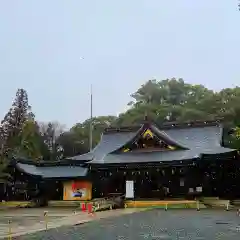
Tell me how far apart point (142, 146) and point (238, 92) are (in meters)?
29.8

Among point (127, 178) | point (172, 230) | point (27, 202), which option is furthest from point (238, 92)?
point (172, 230)

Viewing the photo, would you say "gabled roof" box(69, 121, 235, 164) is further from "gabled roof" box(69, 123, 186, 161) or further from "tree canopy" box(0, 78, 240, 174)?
"tree canopy" box(0, 78, 240, 174)

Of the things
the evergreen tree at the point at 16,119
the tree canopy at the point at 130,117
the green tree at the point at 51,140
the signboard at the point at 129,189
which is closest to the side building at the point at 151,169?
the signboard at the point at 129,189

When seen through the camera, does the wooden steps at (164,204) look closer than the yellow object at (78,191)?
Yes

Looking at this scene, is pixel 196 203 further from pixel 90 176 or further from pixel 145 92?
pixel 145 92

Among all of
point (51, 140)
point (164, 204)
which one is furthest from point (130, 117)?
point (164, 204)

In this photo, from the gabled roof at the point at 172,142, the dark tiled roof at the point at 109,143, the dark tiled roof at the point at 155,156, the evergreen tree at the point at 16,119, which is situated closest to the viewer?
the dark tiled roof at the point at 155,156

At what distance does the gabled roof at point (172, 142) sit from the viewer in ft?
129

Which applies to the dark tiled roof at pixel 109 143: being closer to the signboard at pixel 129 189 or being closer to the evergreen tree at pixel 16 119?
the signboard at pixel 129 189

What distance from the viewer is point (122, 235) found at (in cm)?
1557

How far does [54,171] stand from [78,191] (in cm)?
391

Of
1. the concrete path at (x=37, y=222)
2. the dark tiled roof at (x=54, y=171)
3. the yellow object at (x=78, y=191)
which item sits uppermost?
the dark tiled roof at (x=54, y=171)

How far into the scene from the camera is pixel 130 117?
7731 cm

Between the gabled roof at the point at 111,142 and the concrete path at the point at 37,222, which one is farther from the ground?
the gabled roof at the point at 111,142
